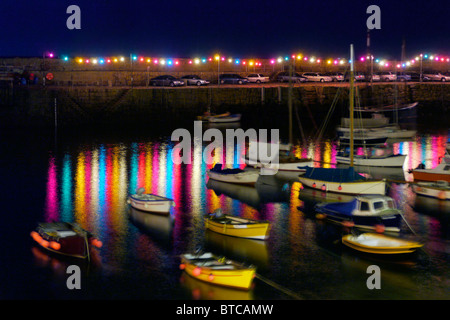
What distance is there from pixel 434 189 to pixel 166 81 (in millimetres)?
39902

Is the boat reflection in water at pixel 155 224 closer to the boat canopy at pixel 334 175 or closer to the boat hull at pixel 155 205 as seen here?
the boat hull at pixel 155 205

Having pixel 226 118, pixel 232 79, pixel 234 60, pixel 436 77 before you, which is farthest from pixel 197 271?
pixel 436 77

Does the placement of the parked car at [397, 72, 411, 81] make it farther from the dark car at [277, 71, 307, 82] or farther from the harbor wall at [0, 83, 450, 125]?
the dark car at [277, 71, 307, 82]

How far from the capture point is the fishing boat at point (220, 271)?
761 inches

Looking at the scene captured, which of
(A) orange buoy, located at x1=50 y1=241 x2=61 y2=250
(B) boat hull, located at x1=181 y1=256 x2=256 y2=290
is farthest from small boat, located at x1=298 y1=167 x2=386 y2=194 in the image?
(A) orange buoy, located at x1=50 y1=241 x2=61 y2=250

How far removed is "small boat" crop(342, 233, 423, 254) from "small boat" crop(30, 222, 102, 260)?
29.6ft

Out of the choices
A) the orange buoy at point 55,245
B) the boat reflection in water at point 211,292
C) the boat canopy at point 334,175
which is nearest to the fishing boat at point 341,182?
the boat canopy at point 334,175

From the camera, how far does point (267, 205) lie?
2959 centimetres

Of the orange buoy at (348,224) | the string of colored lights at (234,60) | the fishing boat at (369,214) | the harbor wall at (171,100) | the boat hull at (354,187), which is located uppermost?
the string of colored lights at (234,60)

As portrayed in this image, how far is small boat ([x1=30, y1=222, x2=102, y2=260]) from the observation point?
2192 cm

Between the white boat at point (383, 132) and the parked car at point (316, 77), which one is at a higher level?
the parked car at point (316, 77)

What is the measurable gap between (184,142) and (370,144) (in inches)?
563

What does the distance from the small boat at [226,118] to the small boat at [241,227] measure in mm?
37001
